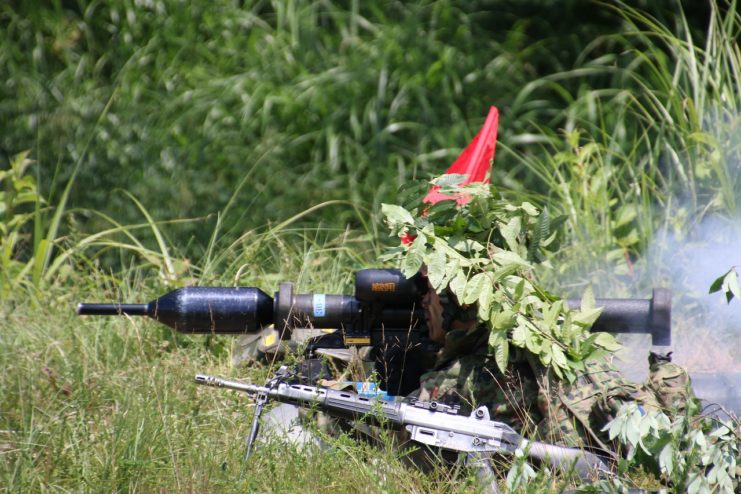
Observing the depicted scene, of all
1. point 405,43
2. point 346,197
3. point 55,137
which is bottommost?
point 346,197

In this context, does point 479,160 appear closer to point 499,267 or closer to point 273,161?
point 499,267

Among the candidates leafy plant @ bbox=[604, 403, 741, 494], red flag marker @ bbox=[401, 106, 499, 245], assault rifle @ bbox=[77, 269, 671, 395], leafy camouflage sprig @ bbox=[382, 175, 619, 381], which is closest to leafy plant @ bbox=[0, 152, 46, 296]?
assault rifle @ bbox=[77, 269, 671, 395]

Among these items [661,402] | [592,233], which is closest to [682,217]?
[592,233]

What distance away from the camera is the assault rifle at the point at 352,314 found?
3199 mm

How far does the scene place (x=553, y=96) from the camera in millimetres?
6641

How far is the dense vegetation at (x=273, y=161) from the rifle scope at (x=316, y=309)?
1.09ft

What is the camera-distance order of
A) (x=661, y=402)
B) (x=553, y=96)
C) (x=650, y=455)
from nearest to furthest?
(x=650, y=455) < (x=661, y=402) < (x=553, y=96)

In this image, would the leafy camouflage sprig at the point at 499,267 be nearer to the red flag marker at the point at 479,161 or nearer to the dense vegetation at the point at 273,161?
the red flag marker at the point at 479,161

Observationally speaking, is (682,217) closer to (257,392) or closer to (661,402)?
(661,402)

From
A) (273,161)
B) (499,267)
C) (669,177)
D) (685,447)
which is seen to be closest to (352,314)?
(499,267)

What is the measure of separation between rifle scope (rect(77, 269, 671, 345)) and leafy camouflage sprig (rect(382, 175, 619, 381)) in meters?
0.11

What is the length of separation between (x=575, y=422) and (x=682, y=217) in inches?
79.4

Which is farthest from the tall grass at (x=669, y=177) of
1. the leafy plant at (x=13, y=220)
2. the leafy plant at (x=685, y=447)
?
the leafy plant at (x=13, y=220)

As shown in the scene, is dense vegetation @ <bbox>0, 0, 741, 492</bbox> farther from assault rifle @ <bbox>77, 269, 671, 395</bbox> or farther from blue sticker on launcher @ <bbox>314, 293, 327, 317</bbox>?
blue sticker on launcher @ <bbox>314, 293, 327, 317</bbox>
